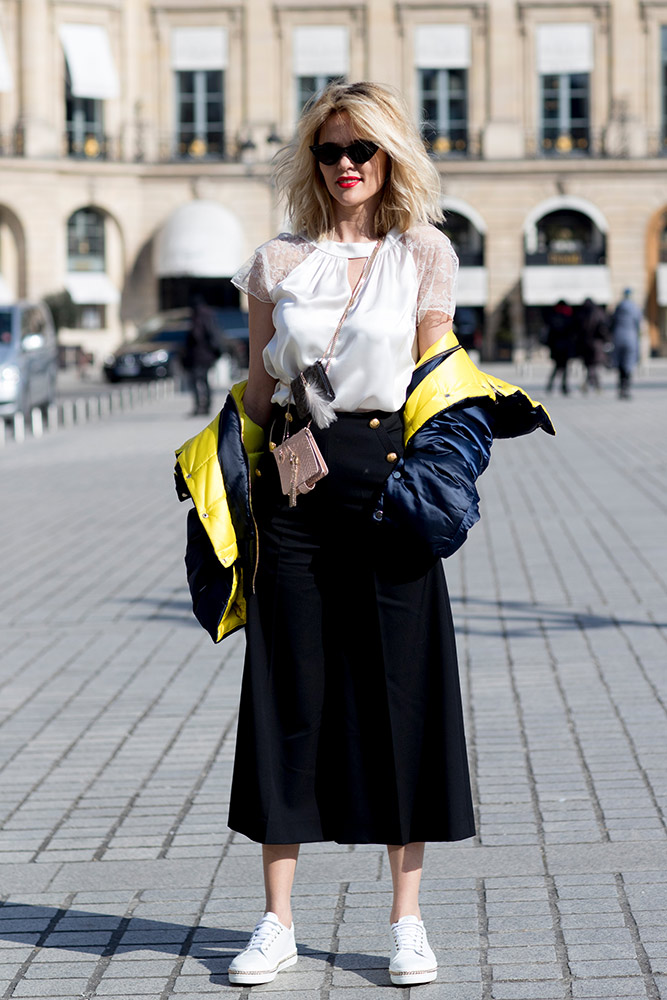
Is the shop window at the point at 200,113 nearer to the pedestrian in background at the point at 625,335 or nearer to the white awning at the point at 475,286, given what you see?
the white awning at the point at 475,286

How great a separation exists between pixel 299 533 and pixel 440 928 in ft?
3.51

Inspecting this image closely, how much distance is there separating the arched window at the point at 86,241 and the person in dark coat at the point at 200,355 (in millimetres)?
24649

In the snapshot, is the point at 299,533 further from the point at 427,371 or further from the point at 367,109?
the point at 367,109

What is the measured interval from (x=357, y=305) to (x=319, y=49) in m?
48.3

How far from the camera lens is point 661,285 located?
50062 millimetres

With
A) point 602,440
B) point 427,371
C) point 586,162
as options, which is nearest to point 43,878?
point 427,371

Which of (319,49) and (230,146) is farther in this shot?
(230,146)

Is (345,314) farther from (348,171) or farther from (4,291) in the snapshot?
(4,291)

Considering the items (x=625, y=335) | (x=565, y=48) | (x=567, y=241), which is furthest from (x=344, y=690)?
(x=565, y=48)

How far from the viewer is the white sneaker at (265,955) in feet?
12.2

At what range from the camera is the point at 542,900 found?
4191 mm

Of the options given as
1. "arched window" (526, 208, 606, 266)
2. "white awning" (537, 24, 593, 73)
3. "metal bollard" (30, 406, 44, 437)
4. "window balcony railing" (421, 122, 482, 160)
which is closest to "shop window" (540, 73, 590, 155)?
"white awning" (537, 24, 593, 73)

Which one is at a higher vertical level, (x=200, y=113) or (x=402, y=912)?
(x=200, y=113)

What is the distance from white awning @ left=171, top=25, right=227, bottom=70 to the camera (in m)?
50.2
